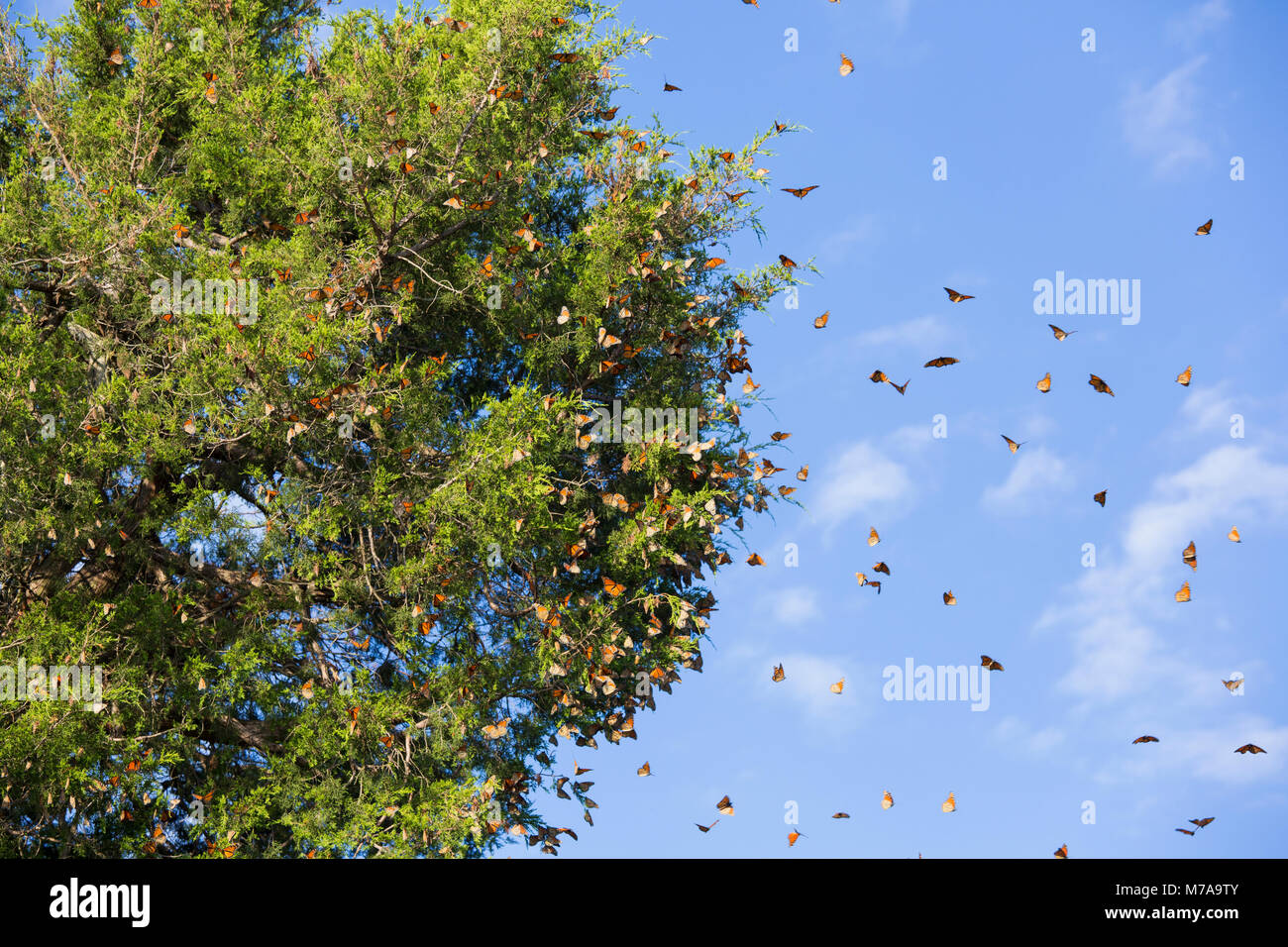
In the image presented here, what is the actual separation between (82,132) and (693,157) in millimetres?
7097

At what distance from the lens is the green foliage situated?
9.98 metres

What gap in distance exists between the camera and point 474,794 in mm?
9781

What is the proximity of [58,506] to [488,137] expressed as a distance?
5.79 meters

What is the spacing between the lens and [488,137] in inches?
451

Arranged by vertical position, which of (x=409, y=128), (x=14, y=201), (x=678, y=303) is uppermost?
(x=409, y=128)

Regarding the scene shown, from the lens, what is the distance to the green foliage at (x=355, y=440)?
32.8ft

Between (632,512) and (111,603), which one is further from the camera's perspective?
(632,512)

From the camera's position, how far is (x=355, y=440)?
1098cm

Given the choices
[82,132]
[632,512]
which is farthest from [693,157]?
[82,132]
